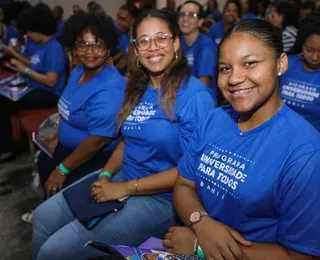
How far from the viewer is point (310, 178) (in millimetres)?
957

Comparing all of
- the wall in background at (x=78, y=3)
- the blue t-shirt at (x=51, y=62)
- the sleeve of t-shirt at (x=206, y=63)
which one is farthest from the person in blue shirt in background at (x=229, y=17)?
the wall in background at (x=78, y=3)

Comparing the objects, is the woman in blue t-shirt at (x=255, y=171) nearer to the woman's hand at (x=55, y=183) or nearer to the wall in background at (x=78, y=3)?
the woman's hand at (x=55, y=183)

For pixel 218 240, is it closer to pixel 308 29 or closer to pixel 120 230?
pixel 120 230

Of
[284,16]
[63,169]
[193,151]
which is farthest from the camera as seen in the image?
[284,16]

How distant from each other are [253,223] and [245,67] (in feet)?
1.64

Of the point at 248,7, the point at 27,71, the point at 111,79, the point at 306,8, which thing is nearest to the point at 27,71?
the point at 27,71

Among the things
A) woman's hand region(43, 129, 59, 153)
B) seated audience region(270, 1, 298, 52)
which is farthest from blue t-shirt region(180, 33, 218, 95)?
woman's hand region(43, 129, 59, 153)

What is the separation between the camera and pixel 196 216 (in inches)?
47.4

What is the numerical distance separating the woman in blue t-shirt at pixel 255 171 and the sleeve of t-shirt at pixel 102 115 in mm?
808

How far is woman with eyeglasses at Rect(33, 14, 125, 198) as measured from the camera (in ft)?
6.42

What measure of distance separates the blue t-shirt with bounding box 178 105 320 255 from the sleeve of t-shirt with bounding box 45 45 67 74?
218 centimetres

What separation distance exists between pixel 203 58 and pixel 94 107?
1.57m

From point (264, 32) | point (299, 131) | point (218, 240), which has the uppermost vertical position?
point (264, 32)

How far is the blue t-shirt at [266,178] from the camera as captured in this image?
0.97 m
